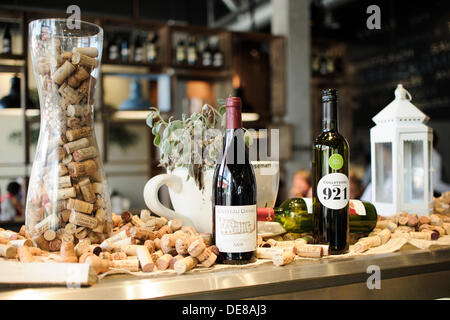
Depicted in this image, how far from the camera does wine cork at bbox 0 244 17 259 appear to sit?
75cm

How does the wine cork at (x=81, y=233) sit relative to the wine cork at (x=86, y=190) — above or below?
below

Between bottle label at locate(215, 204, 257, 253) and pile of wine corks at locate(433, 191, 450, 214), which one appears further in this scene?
pile of wine corks at locate(433, 191, 450, 214)

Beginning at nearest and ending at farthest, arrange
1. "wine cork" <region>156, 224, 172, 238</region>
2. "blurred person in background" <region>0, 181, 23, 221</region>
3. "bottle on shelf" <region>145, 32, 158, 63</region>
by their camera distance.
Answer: "wine cork" <region>156, 224, 172, 238</region>, "blurred person in background" <region>0, 181, 23, 221</region>, "bottle on shelf" <region>145, 32, 158, 63</region>

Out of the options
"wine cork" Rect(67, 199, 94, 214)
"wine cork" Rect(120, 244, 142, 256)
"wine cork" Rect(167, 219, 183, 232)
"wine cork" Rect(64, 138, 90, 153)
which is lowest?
"wine cork" Rect(120, 244, 142, 256)

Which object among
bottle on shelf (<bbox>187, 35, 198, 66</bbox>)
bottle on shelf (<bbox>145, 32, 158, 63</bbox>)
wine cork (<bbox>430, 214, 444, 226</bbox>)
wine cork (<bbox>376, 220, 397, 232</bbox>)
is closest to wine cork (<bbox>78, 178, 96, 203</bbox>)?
wine cork (<bbox>376, 220, 397, 232</bbox>)

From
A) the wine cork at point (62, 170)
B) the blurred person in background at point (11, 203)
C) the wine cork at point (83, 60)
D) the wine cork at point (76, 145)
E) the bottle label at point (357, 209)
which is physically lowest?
the blurred person in background at point (11, 203)

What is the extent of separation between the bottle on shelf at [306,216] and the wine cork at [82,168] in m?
0.38

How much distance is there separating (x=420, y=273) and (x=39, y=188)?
2.31 ft

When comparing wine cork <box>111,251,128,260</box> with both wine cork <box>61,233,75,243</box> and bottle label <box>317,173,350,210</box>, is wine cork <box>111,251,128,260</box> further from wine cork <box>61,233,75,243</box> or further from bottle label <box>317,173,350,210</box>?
bottle label <box>317,173,350,210</box>

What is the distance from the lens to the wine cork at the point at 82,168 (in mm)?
799

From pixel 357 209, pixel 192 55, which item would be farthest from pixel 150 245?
pixel 192 55

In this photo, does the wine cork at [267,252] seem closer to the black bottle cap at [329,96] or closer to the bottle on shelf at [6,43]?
the black bottle cap at [329,96]

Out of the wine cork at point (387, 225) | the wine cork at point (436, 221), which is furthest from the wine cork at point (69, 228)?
the wine cork at point (436, 221)
